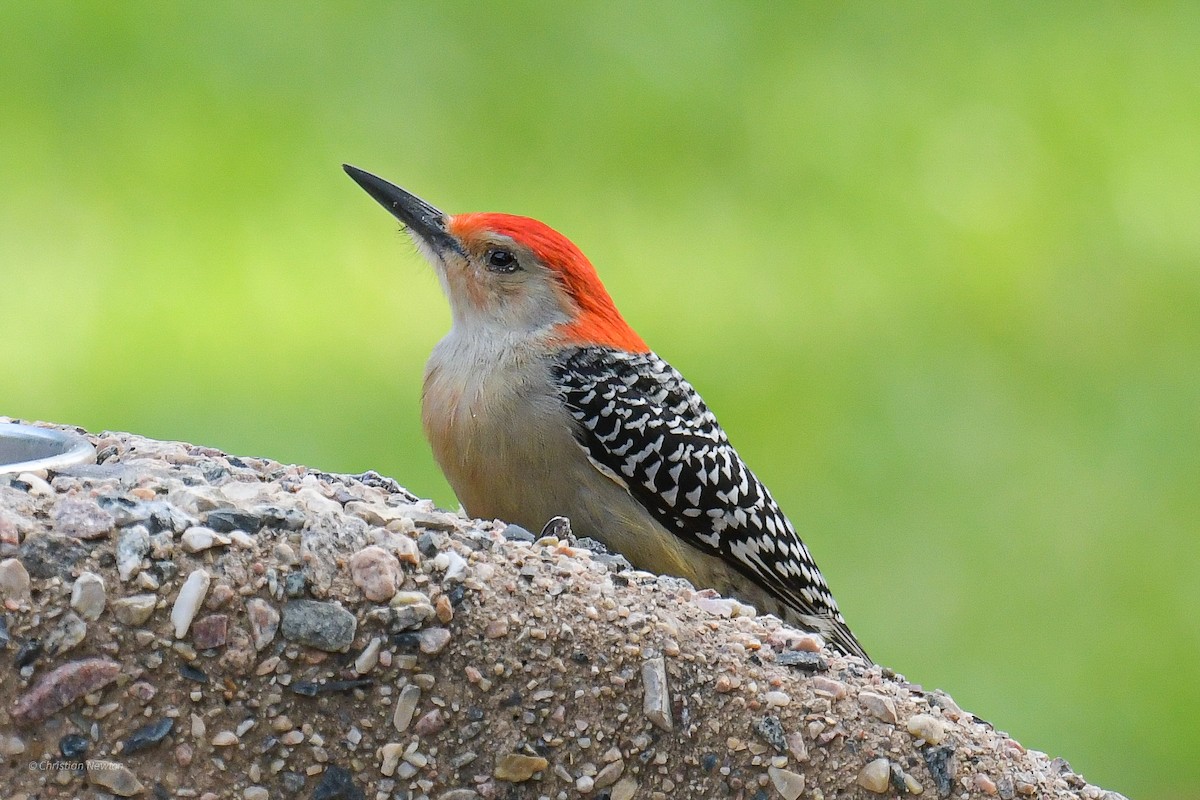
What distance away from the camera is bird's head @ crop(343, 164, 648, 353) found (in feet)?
15.4

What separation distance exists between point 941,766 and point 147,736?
4.10ft

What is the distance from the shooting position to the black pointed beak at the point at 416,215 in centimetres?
480

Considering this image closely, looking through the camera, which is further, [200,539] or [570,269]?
[570,269]

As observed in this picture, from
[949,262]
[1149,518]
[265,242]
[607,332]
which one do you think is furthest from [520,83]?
[607,332]

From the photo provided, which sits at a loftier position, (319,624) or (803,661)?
(803,661)

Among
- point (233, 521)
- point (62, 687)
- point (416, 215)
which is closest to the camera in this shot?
point (62, 687)

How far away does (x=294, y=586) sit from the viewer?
8.55 ft

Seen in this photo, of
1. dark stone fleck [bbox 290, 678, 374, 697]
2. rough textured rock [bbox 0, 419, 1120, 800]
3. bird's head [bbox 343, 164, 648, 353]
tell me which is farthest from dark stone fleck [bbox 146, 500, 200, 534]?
bird's head [bbox 343, 164, 648, 353]

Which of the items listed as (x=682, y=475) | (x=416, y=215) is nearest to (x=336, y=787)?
(x=682, y=475)

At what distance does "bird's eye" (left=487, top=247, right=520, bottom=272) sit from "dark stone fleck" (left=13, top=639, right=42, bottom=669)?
244cm

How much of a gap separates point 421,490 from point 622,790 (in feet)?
15.7

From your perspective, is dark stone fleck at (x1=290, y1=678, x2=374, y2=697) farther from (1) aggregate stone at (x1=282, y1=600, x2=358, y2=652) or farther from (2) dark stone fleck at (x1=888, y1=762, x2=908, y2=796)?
(2) dark stone fleck at (x1=888, y1=762, x2=908, y2=796)

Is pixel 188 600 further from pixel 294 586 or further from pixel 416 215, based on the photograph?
pixel 416 215

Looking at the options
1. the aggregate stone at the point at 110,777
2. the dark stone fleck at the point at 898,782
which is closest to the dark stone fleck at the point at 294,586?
the aggregate stone at the point at 110,777
